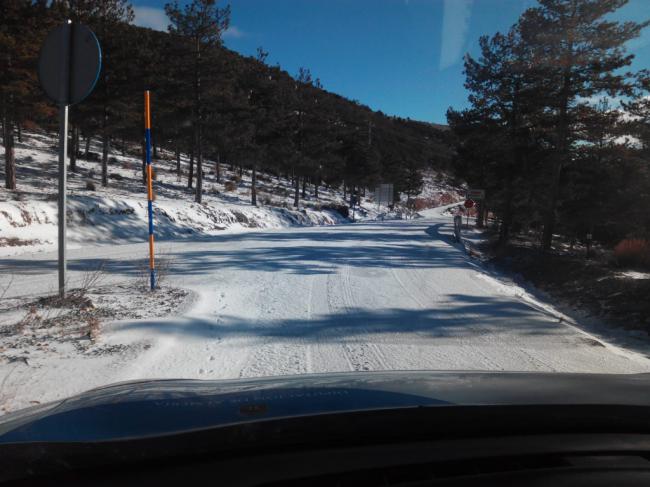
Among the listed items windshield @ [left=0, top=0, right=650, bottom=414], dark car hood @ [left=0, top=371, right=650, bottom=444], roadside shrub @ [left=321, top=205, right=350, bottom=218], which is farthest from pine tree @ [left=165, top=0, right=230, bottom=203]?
dark car hood @ [left=0, top=371, right=650, bottom=444]

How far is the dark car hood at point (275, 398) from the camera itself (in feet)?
5.57

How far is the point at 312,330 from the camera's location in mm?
5285

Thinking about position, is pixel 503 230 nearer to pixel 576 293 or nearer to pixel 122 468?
pixel 576 293

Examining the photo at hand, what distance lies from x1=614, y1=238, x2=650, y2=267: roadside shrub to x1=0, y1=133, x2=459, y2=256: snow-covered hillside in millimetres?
14325

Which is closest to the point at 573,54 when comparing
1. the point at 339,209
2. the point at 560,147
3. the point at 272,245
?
the point at 560,147

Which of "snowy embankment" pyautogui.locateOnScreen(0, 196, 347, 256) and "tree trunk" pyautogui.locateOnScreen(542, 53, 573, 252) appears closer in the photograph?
"snowy embankment" pyautogui.locateOnScreen(0, 196, 347, 256)

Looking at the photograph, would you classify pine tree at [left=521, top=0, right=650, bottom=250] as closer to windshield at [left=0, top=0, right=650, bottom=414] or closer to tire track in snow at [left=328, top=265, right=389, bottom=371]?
windshield at [left=0, top=0, right=650, bottom=414]

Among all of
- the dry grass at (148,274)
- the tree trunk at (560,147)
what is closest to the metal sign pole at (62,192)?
the dry grass at (148,274)

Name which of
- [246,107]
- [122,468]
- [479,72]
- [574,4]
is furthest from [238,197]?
[122,468]

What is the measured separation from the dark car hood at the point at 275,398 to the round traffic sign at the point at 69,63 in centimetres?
393

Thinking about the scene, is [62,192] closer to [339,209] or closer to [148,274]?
[148,274]

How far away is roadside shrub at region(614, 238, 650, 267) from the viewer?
40.6ft

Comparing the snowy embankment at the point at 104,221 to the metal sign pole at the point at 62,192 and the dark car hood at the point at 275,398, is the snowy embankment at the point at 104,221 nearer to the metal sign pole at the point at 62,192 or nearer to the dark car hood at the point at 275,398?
the metal sign pole at the point at 62,192

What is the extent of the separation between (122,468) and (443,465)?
109 centimetres
